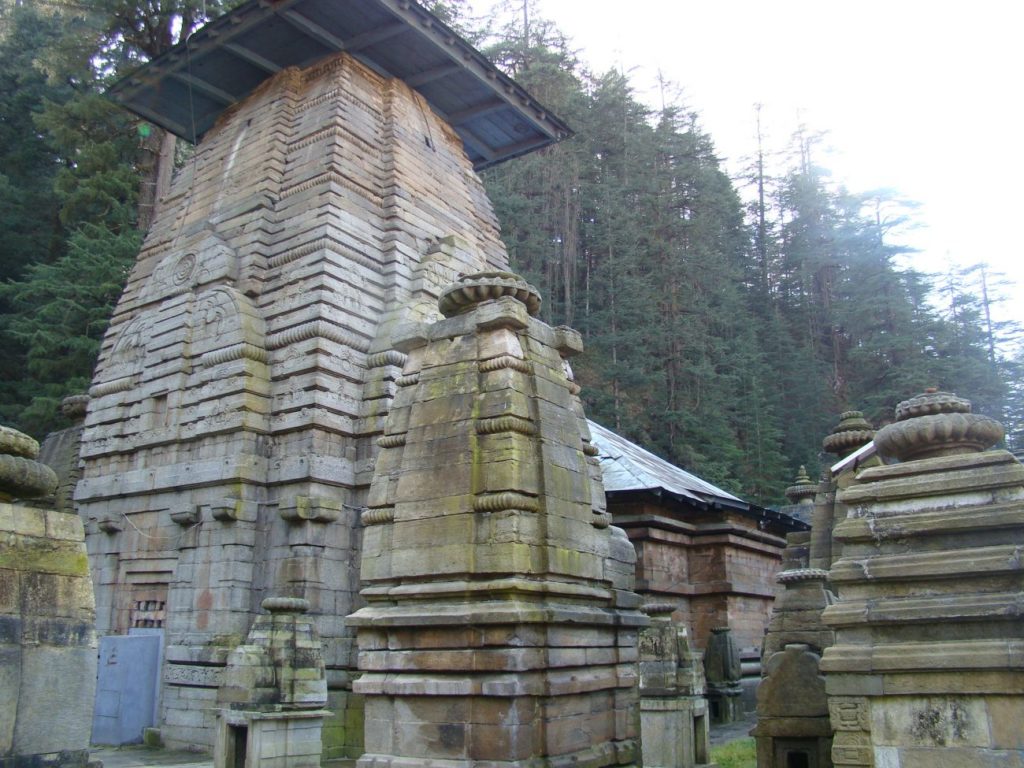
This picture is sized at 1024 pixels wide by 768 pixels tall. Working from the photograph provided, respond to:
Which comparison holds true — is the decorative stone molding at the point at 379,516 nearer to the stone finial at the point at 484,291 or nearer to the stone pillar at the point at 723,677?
the stone finial at the point at 484,291

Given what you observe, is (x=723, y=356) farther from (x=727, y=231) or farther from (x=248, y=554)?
(x=248, y=554)

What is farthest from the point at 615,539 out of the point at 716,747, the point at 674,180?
the point at 674,180

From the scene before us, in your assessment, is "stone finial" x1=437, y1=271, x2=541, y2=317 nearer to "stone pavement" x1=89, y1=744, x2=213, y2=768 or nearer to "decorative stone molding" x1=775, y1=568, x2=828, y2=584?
"decorative stone molding" x1=775, y1=568, x2=828, y2=584

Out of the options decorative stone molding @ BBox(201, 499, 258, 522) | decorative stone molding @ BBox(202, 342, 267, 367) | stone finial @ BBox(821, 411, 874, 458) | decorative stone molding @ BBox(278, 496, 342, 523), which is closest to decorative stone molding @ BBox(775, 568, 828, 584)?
stone finial @ BBox(821, 411, 874, 458)

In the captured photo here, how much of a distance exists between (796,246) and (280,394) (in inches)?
1588

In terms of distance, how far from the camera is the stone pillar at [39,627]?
5.01 m

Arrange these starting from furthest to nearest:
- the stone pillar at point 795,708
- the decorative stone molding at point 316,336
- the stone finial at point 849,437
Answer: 1. the decorative stone molding at point 316,336
2. the stone finial at point 849,437
3. the stone pillar at point 795,708

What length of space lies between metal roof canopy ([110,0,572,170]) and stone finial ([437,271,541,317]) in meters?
11.2

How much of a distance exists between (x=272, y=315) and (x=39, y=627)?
403 inches

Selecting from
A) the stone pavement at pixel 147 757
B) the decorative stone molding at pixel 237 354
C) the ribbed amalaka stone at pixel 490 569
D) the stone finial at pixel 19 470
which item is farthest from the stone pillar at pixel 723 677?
the stone finial at pixel 19 470

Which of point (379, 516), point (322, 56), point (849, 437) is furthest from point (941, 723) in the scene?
point (322, 56)

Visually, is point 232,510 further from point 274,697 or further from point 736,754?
point 736,754

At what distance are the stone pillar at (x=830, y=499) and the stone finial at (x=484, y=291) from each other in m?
5.25

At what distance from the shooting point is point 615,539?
8.16 m
